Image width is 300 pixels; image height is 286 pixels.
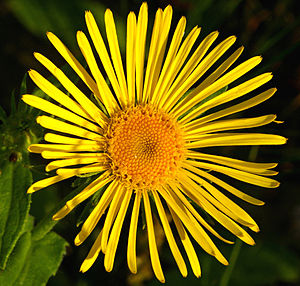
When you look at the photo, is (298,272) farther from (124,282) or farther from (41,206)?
(41,206)

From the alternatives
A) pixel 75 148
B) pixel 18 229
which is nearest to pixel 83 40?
pixel 75 148

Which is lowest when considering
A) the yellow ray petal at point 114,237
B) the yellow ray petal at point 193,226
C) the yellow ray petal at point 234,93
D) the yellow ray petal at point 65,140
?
the yellow ray petal at point 114,237

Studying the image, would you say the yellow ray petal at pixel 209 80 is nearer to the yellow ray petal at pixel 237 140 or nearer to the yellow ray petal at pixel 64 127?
the yellow ray petal at pixel 237 140

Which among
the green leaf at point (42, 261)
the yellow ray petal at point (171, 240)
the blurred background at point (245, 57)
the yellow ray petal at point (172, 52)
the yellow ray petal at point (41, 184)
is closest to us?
the yellow ray petal at point (41, 184)

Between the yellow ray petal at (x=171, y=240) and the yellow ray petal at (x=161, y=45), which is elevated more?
the yellow ray petal at (x=161, y=45)

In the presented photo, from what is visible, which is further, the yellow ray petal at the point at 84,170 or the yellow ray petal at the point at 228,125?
the yellow ray petal at the point at 228,125

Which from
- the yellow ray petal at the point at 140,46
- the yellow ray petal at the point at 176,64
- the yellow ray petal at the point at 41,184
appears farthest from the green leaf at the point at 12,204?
the yellow ray petal at the point at 176,64

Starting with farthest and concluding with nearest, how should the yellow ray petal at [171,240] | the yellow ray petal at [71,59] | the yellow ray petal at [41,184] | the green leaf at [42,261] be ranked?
the green leaf at [42,261] → the yellow ray petal at [171,240] → the yellow ray petal at [71,59] → the yellow ray petal at [41,184]
